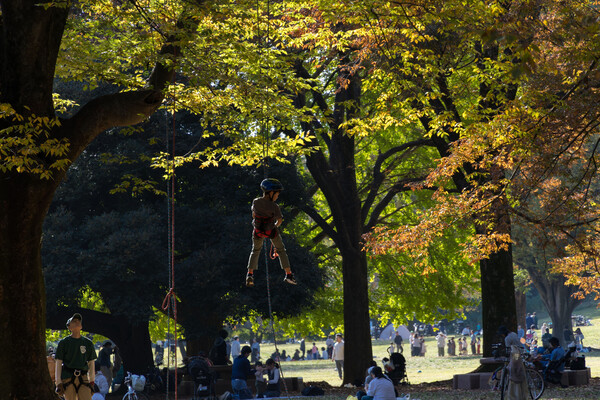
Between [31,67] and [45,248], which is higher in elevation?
[31,67]

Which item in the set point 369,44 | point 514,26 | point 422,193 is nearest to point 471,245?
Answer: point 369,44

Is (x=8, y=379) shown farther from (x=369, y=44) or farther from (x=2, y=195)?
(x=369, y=44)

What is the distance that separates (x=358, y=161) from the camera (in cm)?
2967

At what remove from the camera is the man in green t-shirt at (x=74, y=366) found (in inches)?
438

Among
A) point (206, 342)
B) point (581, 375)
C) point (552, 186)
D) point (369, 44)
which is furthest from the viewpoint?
point (206, 342)

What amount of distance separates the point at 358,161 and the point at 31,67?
1917 centimetres

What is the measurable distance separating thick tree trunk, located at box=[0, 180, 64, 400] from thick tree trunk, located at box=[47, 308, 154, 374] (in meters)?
13.3

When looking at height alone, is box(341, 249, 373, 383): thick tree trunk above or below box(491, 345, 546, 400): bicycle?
above

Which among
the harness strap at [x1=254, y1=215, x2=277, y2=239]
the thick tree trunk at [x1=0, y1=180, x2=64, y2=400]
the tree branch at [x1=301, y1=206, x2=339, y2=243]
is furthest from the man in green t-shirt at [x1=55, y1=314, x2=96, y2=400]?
the tree branch at [x1=301, y1=206, x2=339, y2=243]

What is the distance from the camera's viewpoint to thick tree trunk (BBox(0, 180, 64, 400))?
435 inches

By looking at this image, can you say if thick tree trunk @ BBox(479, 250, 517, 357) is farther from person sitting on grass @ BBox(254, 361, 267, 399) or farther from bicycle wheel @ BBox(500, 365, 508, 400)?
person sitting on grass @ BBox(254, 361, 267, 399)

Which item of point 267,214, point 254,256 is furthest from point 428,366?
point 267,214

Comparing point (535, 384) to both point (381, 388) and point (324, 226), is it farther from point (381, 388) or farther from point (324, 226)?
point (324, 226)

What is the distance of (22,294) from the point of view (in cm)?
1119
